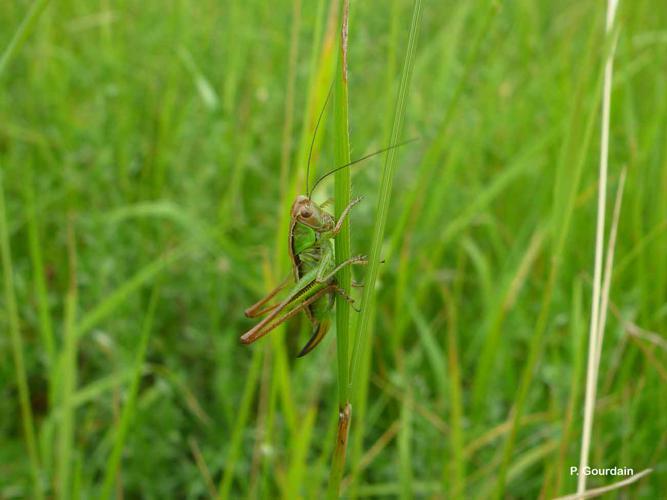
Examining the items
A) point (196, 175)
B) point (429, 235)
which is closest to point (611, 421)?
point (429, 235)

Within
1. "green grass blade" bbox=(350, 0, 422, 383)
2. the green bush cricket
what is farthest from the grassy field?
"green grass blade" bbox=(350, 0, 422, 383)

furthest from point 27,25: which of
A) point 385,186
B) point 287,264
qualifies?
point 287,264

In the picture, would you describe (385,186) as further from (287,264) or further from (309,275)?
(287,264)

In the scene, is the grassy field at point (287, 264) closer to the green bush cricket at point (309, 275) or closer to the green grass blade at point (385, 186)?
the green bush cricket at point (309, 275)

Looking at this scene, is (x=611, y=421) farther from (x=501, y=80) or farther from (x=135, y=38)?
(x=135, y=38)

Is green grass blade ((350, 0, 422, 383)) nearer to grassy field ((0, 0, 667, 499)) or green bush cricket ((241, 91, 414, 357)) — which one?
green bush cricket ((241, 91, 414, 357))

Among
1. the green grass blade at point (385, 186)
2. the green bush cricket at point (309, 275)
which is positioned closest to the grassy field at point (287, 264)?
the green bush cricket at point (309, 275)
